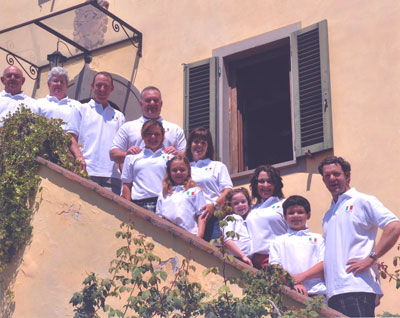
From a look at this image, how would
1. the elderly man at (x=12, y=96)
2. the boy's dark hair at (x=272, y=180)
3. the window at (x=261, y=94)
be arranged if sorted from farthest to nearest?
1. the window at (x=261, y=94)
2. the elderly man at (x=12, y=96)
3. the boy's dark hair at (x=272, y=180)

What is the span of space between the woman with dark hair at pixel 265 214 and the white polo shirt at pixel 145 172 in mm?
872

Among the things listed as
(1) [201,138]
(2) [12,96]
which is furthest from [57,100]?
(1) [201,138]

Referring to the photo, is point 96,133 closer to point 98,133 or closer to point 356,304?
point 98,133

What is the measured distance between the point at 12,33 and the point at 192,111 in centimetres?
273

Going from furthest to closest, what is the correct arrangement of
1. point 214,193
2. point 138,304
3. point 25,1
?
point 25,1
point 214,193
point 138,304

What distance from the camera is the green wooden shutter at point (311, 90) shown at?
10273 millimetres

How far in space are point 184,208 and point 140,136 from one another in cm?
131

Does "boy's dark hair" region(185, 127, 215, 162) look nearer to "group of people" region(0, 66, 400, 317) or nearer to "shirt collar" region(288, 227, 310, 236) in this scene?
"group of people" region(0, 66, 400, 317)

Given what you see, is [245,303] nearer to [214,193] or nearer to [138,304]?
[138,304]

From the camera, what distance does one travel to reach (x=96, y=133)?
Result: 9.54m

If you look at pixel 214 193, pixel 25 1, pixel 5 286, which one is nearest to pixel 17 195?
pixel 5 286

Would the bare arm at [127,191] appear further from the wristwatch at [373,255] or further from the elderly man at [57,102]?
the wristwatch at [373,255]

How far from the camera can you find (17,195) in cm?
874

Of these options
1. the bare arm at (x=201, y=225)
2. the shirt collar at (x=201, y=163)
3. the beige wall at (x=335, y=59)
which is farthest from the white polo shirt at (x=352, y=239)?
the beige wall at (x=335, y=59)
